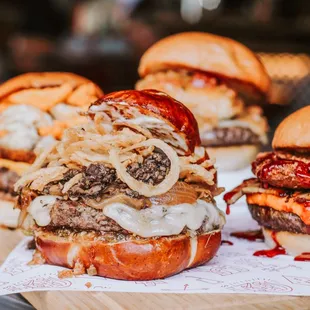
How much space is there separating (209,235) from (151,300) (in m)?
0.52

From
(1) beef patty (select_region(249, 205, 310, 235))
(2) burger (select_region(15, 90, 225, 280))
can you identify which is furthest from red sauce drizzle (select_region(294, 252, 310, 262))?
(2) burger (select_region(15, 90, 225, 280))

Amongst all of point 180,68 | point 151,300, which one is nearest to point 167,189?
point 151,300

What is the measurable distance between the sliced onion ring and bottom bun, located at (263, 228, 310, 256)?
2.69 feet

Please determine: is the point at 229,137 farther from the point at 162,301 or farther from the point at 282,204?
the point at 162,301

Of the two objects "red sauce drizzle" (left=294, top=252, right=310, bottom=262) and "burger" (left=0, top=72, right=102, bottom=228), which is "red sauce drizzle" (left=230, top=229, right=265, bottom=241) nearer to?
"red sauce drizzle" (left=294, top=252, right=310, bottom=262)

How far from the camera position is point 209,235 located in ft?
10.2

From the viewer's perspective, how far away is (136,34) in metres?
10.8

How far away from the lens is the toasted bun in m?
3.08

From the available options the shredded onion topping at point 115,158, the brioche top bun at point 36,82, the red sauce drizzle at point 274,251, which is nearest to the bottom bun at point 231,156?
the brioche top bun at point 36,82

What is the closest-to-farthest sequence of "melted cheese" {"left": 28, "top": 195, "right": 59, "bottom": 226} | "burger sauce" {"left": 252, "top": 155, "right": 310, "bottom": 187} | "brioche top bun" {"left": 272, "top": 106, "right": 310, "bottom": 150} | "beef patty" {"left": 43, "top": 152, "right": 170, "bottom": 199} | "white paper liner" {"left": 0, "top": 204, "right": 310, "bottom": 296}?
"white paper liner" {"left": 0, "top": 204, "right": 310, "bottom": 296}
"beef patty" {"left": 43, "top": 152, "right": 170, "bottom": 199}
"melted cheese" {"left": 28, "top": 195, "right": 59, "bottom": 226}
"burger sauce" {"left": 252, "top": 155, "right": 310, "bottom": 187}
"brioche top bun" {"left": 272, "top": 106, "right": 310, "bottom": 150}

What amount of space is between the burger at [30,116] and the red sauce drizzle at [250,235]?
1.20 m

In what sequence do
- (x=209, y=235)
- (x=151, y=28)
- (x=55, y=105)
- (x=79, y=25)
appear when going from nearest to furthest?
(x=209, y=235) < (x=55, y=105) < (x=151, y=28) < (x=79, y=25)

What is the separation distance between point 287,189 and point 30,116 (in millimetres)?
1677

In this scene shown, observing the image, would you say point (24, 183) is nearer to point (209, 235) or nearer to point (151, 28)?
point (209, 235)
